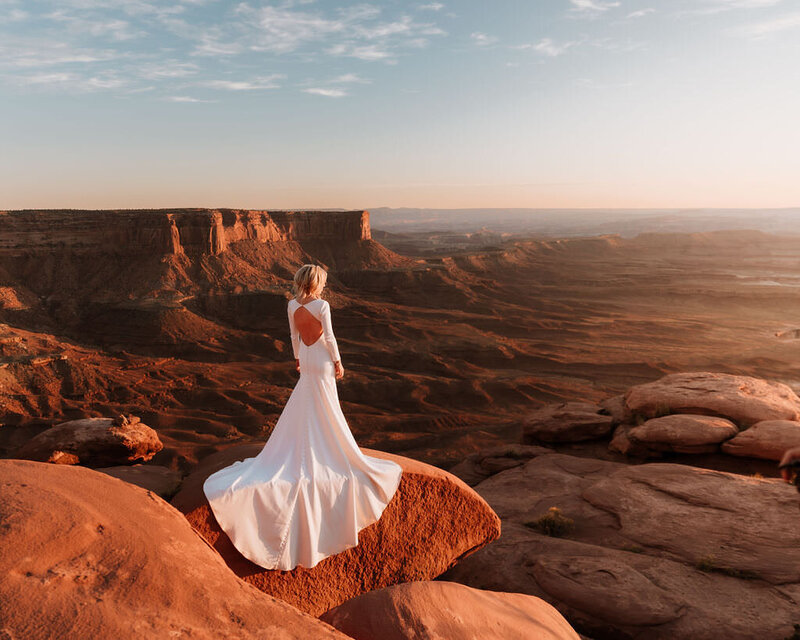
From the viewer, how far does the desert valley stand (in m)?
3.07

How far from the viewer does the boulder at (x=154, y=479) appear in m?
4.73

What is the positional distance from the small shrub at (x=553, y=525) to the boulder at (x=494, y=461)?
3.50 m

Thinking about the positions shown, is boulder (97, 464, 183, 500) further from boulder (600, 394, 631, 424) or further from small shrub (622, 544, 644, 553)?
boulder (600, 394, 631, 424)

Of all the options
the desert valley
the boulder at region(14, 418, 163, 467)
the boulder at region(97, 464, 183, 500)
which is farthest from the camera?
the boulder at region(14, 418, 163, 467)

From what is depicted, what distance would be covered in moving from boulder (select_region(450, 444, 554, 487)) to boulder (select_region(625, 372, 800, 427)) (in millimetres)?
2411

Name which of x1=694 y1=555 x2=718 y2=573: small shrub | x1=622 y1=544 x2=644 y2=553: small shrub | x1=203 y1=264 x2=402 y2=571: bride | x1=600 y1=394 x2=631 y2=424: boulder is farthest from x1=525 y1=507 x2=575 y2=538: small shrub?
x1=600 y1=394 x2=631 y2=424: boulder

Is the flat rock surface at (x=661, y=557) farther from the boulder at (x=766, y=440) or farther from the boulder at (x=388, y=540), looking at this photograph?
the boulder at (x=766, y=440)

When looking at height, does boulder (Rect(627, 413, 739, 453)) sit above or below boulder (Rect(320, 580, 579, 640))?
below

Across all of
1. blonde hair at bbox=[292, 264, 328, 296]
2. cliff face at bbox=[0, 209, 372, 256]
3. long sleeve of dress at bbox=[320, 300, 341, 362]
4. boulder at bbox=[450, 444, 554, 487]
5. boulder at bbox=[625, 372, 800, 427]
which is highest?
cliff face at bbox=[0, 209, 372, 256]

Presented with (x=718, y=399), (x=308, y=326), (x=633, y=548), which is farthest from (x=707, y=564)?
(x=718, y=399)

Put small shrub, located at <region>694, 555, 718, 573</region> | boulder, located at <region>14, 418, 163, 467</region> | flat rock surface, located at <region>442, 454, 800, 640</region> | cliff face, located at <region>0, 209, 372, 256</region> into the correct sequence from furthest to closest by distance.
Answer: cliff face, located at <region>0, 209, 372, 256</region> < boulder, located at <region>14, 418, 163, 467</region> < small shrub, located at <region>694, 555, 718, 573</region> < flat rock surface, located at <region>442, 454, 800, 640</region>

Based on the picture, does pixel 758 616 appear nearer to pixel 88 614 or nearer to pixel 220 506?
pixel 220 506

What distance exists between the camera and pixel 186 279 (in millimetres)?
32969

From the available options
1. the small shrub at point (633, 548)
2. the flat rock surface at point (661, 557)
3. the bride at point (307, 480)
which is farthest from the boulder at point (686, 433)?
the bride at point (307, 480)
